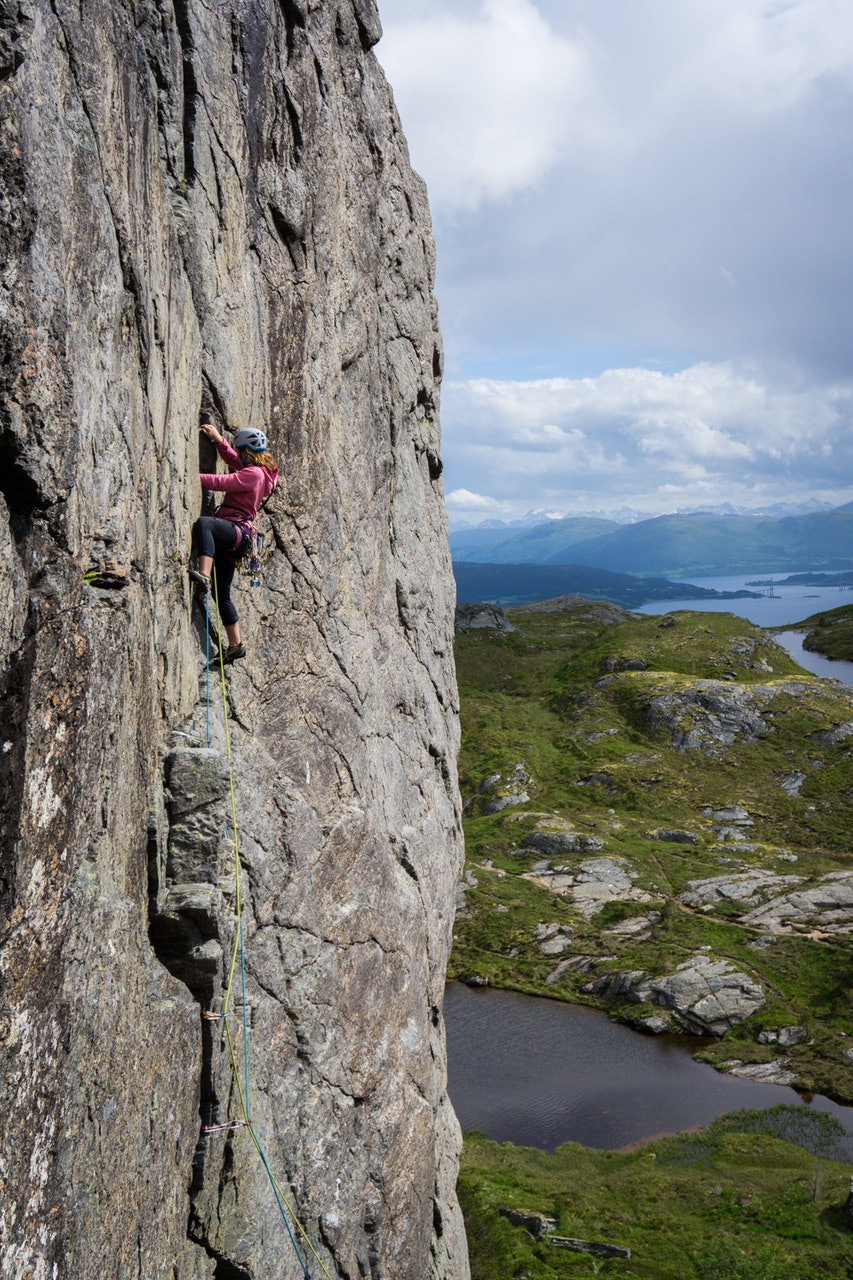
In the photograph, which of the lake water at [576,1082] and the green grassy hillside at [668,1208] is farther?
the lake water at [576,1082]

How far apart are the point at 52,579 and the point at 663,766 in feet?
403

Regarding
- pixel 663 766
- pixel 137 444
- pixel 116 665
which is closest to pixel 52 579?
pixel 116 665

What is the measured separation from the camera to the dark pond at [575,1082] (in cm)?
6122

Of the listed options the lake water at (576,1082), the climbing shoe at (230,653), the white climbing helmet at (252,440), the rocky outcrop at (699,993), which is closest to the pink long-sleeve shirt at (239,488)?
the white climbing helmet at (252,440)

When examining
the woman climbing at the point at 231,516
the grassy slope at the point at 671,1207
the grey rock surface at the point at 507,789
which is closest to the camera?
the woman climbing at the point at 231,516

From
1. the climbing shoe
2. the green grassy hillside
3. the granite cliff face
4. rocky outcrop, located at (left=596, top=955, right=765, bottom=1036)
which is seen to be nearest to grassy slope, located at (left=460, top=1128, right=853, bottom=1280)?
the green grassy hillside

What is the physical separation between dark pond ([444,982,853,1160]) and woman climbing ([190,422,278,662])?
54.9 metres

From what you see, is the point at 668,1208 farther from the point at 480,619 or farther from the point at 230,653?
the point at 480,619

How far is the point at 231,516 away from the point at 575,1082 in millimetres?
62792

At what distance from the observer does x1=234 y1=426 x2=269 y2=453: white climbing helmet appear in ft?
56.6

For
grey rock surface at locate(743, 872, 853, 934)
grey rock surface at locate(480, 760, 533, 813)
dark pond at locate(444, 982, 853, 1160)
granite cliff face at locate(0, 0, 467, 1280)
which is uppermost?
granite cliff face at locate(0, 0, 467, 1280)

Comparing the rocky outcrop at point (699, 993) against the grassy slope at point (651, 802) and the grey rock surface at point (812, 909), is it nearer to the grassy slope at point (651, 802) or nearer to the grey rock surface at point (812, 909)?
the grassy slope at point (651, 802)

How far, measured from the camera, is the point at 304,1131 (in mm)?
17547

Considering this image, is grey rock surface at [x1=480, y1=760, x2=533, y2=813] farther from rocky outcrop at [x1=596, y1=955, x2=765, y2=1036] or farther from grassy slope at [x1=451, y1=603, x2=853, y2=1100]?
rocky outcrop at [x1=596, y1=955, x2=765, y2=1036]
